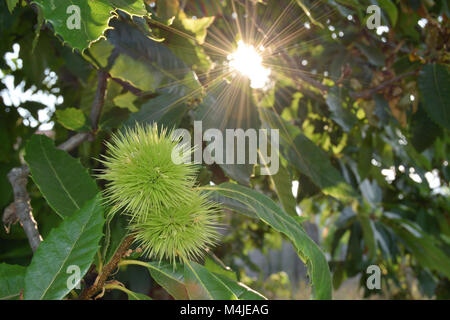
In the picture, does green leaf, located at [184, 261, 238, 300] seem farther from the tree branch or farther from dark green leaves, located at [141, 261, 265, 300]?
the tree branch

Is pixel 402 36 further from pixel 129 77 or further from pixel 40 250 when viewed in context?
pixel 40 250

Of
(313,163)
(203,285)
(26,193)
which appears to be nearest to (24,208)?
(26,193)

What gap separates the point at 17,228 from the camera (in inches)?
49.6

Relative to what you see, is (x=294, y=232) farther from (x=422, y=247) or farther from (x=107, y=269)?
(x=422, y=247)

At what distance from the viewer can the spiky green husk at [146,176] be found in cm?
63

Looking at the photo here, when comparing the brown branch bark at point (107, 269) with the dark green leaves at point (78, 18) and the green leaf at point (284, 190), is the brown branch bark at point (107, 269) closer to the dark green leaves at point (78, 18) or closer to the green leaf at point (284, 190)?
the dark green leaves at point (78, 18)

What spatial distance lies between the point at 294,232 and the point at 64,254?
33cm

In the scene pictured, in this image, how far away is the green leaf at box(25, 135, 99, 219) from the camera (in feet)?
2.48

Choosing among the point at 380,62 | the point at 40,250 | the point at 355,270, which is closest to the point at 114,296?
the point at 40,250

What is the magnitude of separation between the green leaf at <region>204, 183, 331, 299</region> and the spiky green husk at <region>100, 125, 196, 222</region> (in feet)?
0.27

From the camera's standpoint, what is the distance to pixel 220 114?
94 cm

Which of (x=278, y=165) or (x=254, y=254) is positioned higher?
(x=254, y=254)

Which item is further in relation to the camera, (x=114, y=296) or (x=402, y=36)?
(x=402, y=36)
